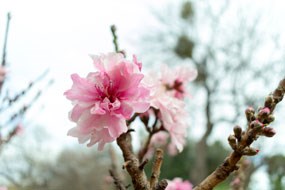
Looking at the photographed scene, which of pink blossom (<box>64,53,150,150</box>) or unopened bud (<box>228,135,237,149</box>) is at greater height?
pink blossom (<box>64,53,150,150</box>)

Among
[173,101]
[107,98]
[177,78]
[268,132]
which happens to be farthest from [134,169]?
[177,78]

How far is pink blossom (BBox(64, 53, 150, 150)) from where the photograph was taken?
68cm

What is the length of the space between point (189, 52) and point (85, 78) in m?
12.7

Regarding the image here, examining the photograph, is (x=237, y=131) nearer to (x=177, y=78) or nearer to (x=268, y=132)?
(x=268, y=132)

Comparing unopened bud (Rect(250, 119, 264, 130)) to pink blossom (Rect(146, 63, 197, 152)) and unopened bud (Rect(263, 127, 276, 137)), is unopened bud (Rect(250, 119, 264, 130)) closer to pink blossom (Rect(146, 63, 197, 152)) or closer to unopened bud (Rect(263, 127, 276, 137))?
unopened bud (Rect(263, 127, 276, 137))

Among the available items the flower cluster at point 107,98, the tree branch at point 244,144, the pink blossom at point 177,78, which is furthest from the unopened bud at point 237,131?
the pink blossom at point 177,78

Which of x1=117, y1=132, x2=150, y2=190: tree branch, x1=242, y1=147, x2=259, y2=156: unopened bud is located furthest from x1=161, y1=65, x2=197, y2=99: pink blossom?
x1=242, y1=147, x2=259, y2=156: unopened bud

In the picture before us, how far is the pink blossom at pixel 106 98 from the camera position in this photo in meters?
0.68

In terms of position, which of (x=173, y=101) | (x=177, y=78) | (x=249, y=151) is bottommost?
(x=249, y=151)

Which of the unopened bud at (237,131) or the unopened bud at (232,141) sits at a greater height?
the unopened bud at (237,131)

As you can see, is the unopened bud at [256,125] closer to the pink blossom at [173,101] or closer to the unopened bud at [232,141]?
the unopened bud at [232,141]

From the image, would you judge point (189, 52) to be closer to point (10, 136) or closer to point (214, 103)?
point (214, 103)

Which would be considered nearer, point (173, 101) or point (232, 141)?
point (232, 141)

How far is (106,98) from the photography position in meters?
0.68
